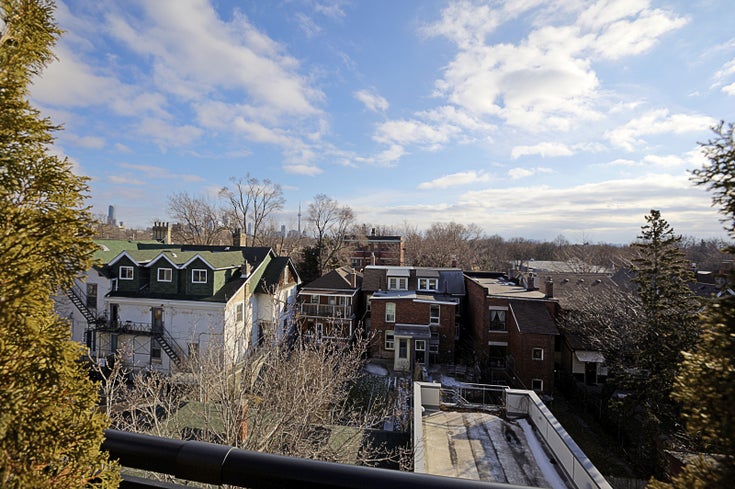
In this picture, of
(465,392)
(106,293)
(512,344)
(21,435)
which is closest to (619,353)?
(512,344)

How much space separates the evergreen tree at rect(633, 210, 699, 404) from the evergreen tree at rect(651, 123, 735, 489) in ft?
47.4

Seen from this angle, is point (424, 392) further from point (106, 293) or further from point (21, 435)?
point (106, 293)

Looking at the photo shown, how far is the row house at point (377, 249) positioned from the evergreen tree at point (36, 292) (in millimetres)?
44105

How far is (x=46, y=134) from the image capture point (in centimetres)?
117

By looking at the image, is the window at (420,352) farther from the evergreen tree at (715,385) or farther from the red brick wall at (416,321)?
the evergreen tree at (715,385)

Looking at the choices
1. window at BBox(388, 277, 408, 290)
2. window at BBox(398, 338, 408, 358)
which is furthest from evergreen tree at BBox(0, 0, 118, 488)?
window at BBox(388, 277, 408, 290)

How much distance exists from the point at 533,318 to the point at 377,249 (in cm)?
3010

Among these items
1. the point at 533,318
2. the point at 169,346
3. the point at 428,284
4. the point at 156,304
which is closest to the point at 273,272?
the point at 156,304

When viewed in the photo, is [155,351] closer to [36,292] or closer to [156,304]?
[156,304]

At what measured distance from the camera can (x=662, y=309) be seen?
41.4 ft

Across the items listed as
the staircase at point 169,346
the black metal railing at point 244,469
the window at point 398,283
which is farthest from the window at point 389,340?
the black metal railing at point 244,469

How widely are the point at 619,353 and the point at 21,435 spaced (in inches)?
724

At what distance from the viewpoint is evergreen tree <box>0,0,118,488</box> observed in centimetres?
95

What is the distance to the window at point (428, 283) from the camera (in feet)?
75.6
